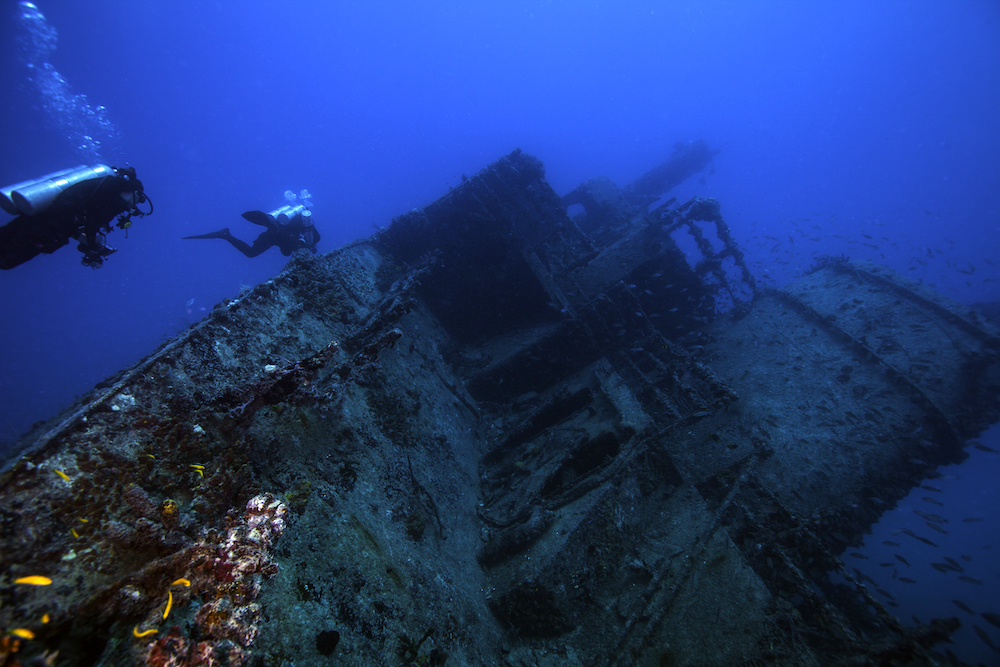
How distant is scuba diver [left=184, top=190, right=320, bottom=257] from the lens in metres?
7.39

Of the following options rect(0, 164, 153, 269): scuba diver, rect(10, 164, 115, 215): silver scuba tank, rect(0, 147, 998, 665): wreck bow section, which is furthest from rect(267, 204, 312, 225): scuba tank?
rect(10, 164, 115, 215): silver scuba tank

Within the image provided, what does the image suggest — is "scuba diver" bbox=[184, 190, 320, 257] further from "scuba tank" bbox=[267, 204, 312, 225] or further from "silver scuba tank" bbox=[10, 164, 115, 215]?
"silver scuba tank" bbox=[10, 164, 115, 215]

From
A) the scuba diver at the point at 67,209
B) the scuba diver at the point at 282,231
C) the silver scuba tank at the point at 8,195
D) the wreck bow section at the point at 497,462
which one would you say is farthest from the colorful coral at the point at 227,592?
the scuba diver at the point at 282,231

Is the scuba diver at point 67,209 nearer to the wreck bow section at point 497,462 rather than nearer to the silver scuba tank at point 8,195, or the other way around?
the silver scuba tank at point 8,195

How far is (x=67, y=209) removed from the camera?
4051 millimetres

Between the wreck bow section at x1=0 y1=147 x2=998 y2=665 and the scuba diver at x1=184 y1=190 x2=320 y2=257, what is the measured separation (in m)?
1.77

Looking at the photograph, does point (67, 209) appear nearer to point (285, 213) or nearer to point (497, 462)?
point (285, 213)

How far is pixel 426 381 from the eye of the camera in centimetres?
593

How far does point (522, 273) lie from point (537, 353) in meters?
1.85

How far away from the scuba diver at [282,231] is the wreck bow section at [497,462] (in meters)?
1.77

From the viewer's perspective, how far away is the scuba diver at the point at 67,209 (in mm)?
3719

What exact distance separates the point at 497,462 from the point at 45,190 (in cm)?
639

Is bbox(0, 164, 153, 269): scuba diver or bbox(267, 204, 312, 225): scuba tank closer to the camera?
bbox(0, 164, 153, 269): scuba diver

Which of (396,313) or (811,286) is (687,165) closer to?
(811,286)
